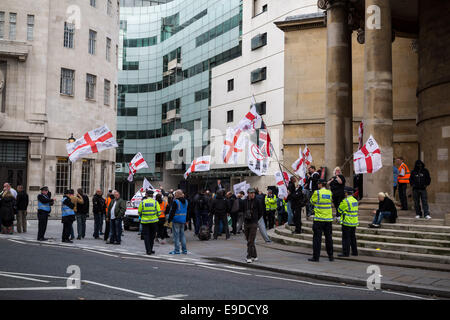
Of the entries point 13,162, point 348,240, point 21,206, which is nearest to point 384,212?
point 348,240

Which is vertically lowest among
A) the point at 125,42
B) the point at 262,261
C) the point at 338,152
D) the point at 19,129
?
the point at 262,261

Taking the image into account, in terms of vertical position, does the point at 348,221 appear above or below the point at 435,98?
below

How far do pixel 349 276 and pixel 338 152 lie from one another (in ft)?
32.9

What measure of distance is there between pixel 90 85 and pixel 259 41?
612 inches

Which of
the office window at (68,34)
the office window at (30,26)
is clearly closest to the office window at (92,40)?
the office window at (68,34)

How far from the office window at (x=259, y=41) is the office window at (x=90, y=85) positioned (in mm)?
14796

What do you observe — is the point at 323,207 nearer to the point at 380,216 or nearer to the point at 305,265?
the point at 305,265

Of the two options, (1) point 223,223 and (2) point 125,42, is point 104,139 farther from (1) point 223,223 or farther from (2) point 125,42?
(2) point 125,42

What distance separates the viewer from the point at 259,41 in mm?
45188

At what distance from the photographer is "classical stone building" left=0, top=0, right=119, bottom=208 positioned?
34062 millimetres

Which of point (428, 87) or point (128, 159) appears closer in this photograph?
point (428, 87)
